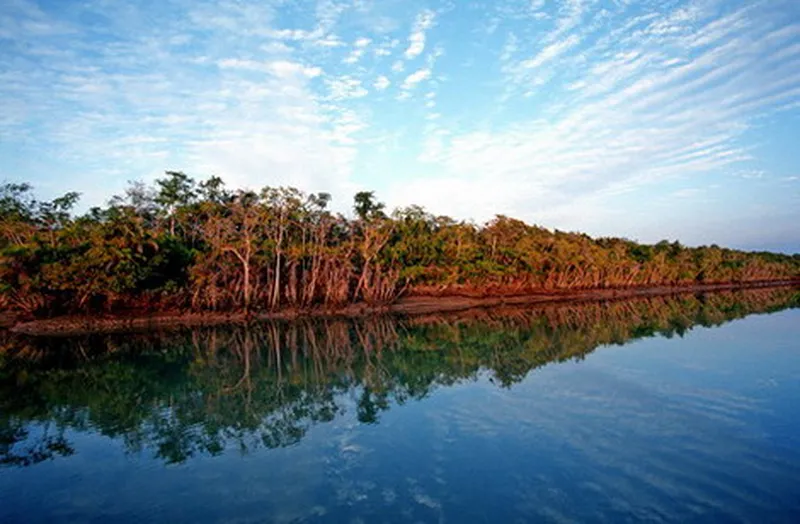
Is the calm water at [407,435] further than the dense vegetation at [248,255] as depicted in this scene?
No

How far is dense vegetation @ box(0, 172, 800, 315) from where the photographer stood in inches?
1359

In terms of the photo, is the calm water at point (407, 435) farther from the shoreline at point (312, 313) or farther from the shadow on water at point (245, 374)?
the shoreline at point (312, 313)

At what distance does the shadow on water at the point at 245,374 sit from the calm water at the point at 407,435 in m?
0.11

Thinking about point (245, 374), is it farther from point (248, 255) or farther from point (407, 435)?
point (248, 255)

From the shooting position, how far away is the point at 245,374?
66.0ft

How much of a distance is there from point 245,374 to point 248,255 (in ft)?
66.6

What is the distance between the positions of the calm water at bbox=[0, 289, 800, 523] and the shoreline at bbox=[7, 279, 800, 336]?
11017mm

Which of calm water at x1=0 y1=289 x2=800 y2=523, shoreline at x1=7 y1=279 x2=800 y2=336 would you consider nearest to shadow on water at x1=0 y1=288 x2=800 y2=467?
calm water at x1=0 y1=289 x2=800 y2=523

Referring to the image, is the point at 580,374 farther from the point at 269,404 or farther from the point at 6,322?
the point at 6,322

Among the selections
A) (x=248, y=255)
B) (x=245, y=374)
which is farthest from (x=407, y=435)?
(x=248, y=255)

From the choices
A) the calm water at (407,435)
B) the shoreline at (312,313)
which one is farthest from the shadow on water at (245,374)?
the shoreline at (312,313)

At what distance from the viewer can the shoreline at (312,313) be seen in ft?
114

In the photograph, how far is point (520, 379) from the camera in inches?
709

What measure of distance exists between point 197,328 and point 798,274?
439ft
